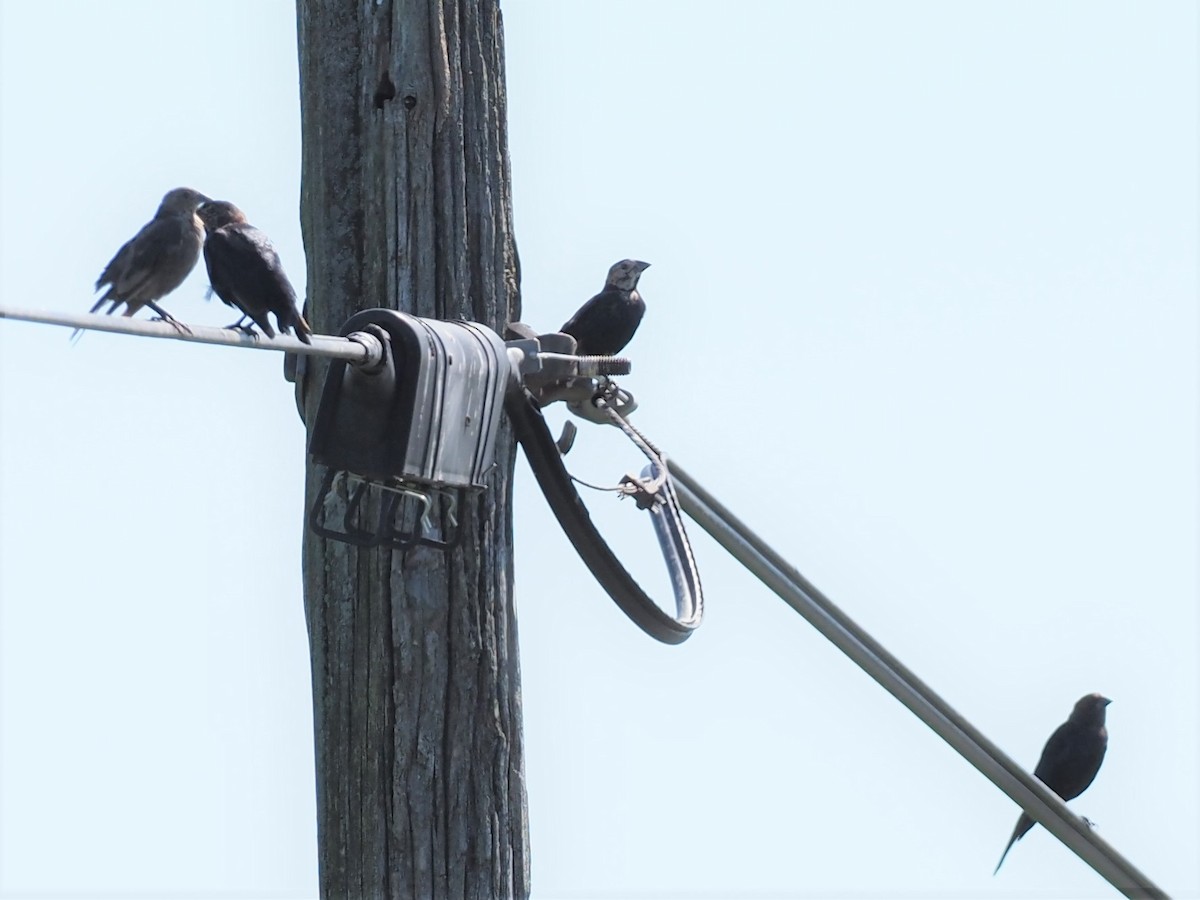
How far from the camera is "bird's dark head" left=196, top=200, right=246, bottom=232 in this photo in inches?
233

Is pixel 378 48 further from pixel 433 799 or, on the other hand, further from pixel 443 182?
pixel 433 799

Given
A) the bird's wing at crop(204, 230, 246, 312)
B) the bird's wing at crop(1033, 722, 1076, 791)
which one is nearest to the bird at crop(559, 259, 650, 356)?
the bird's wing at crop(204, 230, 246, 312)

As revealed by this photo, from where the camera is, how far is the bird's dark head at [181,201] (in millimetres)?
6484

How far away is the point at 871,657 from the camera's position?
4.96m

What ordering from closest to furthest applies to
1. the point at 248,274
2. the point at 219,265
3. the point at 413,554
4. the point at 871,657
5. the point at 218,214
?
the point at 413,554 → the point at 871,657 → the point at 248,274 → the point at 219,265 → the point at 218,214

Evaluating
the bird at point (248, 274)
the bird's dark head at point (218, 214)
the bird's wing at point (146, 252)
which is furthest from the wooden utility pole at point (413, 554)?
the bird's wing at point (146, 252)

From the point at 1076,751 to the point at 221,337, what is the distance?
8.98 m

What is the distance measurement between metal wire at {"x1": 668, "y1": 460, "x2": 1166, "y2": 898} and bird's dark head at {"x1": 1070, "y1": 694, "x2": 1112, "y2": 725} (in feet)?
21.8

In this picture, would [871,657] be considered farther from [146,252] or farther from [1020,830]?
[1020,830]

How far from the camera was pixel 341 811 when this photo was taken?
419 cm

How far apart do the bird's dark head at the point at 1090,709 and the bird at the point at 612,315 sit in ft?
13.7

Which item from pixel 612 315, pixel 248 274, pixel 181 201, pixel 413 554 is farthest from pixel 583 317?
pixel 413 554

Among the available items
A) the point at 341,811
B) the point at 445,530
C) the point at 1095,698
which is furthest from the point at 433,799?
the point at 1095,698

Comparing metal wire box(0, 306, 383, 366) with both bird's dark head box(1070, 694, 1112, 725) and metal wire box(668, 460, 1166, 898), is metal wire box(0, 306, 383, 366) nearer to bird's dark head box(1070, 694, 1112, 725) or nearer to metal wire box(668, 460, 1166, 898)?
metal wire box(668, 460, 1166, 898)
